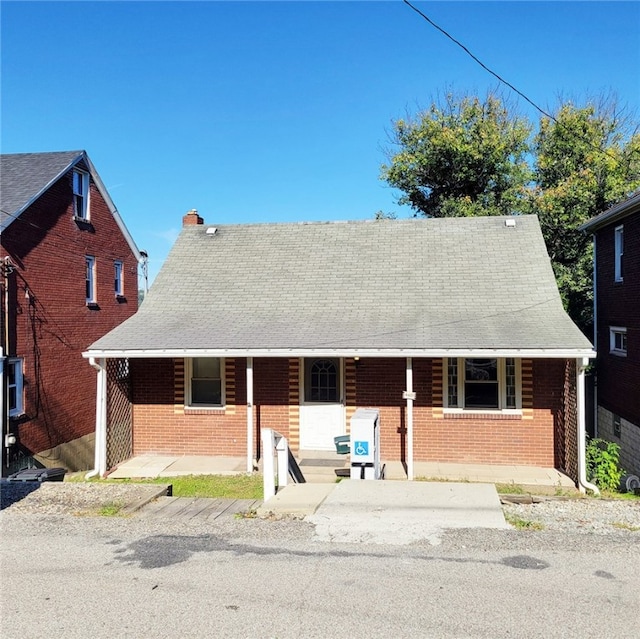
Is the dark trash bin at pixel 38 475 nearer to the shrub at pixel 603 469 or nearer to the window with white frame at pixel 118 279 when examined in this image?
the shrub at pixel 603 469

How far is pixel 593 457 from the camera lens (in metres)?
10.9

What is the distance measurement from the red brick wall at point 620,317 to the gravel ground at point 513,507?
7.93 metres

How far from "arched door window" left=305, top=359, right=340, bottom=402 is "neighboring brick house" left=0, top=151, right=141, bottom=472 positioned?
7138 millimetres

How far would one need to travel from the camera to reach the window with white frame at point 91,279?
18.4 m

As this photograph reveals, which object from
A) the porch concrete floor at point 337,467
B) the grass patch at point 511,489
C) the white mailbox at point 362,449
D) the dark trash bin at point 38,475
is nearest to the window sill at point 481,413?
the porch concrete floor at point 337,467

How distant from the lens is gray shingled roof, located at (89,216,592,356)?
1110 cm

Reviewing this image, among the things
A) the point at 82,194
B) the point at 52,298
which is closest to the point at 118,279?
the point at 82,194

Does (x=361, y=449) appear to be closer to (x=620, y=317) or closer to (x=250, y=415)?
(x=250, y=415)

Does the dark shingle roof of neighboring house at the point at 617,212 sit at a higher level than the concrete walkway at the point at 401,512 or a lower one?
higher

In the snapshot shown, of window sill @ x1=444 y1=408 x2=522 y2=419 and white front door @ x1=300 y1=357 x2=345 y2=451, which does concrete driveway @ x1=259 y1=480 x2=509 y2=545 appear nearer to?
window sill @ x1=444 y1=408 x2=522 y2=419

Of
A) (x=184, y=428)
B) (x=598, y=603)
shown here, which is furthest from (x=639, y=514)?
(x=184, y=428)

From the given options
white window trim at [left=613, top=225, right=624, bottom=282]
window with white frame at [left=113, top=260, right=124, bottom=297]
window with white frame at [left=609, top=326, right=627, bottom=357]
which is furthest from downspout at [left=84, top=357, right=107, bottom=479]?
white window trim at [left=613, top=225, right=624, bottom=282]

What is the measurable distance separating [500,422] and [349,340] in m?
3.65

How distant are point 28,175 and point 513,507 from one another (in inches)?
598
